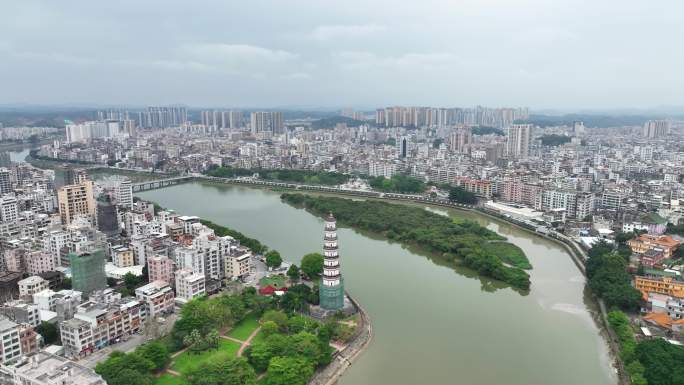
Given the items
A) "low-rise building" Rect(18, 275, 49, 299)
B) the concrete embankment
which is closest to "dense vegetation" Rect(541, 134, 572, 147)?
the concrete embankment

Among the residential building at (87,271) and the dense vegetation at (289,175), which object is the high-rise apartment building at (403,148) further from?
the residential building at (87,271)

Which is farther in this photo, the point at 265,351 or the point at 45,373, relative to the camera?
the point at 265,351

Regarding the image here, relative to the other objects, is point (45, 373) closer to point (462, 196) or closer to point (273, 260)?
point (273, 260)

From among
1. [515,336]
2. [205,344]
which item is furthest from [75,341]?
[515,336]

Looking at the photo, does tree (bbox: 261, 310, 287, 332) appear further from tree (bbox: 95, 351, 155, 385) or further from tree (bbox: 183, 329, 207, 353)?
tree (bbox: 95, 351, 155, 385)

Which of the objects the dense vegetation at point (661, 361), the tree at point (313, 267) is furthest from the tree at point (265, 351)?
the dense vegetation at point (661, 361)

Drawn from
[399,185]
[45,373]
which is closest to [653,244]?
[399,185]
